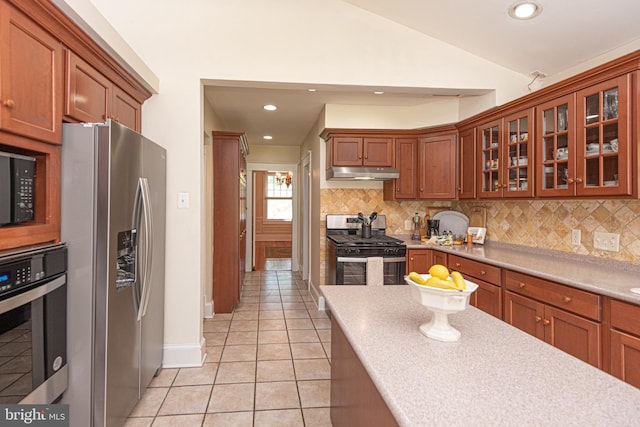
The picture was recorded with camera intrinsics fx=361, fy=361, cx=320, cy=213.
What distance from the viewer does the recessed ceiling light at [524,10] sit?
229 centimetres

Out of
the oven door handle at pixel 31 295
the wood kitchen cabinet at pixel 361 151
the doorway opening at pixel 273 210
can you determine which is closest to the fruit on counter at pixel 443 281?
the oven door handle at pixel 31 295

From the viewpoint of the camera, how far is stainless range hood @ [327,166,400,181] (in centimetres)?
402

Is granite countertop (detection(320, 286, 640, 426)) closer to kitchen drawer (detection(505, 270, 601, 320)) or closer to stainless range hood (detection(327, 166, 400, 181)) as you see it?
kitchen drawer (detection(505, 270, 601, 320))

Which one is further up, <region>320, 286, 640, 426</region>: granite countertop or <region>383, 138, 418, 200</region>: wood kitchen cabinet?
<region>383, 138, 418, 200</region>: wood kitchen cabinet

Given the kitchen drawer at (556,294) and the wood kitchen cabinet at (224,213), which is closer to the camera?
the kitchen drawer at (556,294)

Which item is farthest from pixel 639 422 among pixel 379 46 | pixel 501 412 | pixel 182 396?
pixel 379 46

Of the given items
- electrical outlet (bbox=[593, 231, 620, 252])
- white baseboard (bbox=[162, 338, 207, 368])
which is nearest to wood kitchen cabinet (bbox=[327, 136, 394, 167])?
electrical outlet (bbox=[593, 231, 620, 252])

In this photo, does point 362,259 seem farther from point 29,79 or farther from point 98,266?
point 29,79

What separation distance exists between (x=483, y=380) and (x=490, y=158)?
2.94 m

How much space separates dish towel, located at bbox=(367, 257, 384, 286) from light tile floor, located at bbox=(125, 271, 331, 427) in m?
0.71

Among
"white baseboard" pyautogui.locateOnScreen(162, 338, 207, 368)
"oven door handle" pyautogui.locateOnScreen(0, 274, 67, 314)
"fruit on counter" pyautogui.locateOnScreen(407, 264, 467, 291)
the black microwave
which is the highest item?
the black microwave

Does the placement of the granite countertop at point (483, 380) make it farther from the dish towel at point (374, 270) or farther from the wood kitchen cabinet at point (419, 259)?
the wood kitchen cabinet at point (419, 259)

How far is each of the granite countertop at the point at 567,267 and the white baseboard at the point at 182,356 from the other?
2387 millimetres

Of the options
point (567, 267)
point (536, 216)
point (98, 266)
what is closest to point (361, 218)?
point (536, 216)
